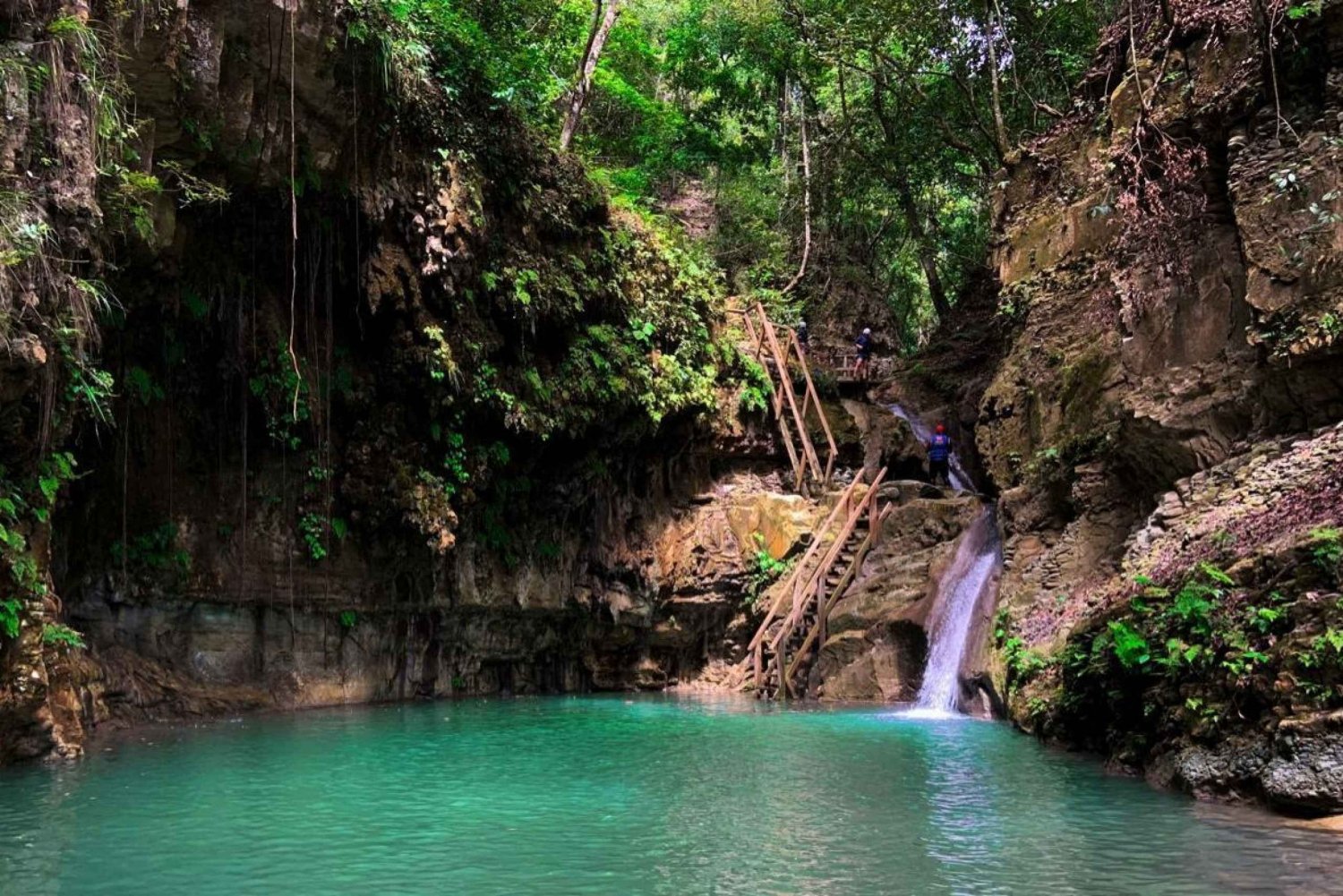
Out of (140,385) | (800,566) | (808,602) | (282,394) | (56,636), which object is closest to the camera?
(56,636)

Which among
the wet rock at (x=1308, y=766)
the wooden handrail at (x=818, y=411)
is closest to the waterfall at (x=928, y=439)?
the wooden handrail at (x=818, y=411)

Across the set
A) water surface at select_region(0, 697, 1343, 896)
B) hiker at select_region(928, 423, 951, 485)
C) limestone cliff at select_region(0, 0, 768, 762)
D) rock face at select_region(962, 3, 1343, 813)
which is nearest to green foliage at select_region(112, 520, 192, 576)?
limestone cliff at select_region(0, 0, 768, 762)

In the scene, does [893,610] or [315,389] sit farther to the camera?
[893,610]

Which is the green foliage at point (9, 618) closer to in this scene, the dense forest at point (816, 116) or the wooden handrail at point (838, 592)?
the wooden handrail at point (838, 592)

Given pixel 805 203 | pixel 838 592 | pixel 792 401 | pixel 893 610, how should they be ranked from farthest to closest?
pixel 805 203
pixel 792 401
pixel 838 592
pixel 893 610

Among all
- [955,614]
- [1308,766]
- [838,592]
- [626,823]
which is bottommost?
[626,823]

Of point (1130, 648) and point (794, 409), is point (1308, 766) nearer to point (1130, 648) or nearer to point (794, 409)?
point (1130, 648)

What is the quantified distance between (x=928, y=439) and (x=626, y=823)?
17.0 m

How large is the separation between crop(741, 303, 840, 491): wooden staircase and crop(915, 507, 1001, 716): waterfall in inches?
171

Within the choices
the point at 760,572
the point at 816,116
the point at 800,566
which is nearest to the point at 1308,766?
the point at 800,566

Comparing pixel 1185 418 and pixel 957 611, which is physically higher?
pixel 1185 418

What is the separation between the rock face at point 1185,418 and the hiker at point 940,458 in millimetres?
4605

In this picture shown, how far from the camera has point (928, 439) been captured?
74.2ft

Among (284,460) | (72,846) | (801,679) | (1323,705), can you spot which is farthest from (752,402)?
(72,846)
